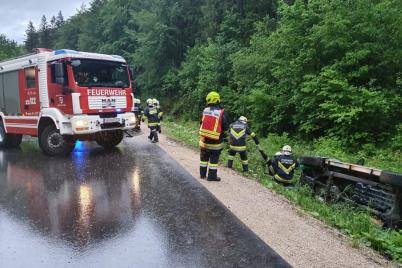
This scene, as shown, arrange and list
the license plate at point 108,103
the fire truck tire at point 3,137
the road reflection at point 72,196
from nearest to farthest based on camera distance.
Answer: the road reflection at point 72,196 < the license plate at point 108,103 < the fire truck tire at point 3,137

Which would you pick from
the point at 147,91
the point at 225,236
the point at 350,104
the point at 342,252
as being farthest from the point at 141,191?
the point at 147,91

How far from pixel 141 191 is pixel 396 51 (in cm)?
996

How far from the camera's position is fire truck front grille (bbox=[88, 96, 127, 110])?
420 inches

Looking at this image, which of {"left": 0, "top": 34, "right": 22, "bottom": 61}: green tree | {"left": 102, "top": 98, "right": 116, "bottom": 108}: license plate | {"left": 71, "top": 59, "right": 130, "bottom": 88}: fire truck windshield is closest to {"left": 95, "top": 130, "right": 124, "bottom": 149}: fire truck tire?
{"left": 102, "top": 98, "right": 116, "bottom": 108}: license plate

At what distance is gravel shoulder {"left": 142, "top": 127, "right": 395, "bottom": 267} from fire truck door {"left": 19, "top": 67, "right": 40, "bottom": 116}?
5.96 metres

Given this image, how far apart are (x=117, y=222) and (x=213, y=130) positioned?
9.93 feet

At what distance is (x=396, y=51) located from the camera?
12.7 meters

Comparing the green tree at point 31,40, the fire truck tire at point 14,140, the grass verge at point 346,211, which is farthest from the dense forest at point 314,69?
the green tree at point 31,40

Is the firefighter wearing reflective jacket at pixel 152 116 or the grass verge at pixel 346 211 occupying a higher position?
the firefighter wearing reflective jacket at pixel 152 116

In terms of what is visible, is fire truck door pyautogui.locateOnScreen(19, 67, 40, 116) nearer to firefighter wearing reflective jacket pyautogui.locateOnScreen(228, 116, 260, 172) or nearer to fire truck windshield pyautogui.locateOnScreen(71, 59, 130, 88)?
fire truck windshield pyautogui.locateOnScreen(71, 59, 130, 88)

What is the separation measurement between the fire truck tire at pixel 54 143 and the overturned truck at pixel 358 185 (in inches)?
256

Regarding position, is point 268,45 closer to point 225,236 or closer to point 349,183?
point 349,183

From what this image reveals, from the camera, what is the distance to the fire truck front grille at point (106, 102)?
10680 millimetres

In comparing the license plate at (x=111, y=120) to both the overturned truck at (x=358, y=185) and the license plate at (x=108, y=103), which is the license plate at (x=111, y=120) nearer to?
the license plate at (x=108, y=103)
